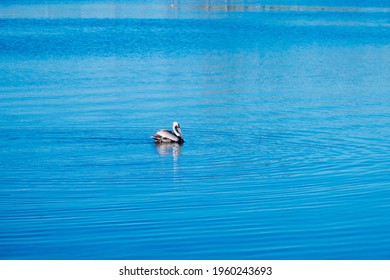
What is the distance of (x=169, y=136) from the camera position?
64.9ft

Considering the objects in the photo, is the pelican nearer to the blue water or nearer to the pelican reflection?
the pelican reflection

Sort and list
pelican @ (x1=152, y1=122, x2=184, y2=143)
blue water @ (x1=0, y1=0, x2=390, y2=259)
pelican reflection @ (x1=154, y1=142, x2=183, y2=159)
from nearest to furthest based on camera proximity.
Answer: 1. blue water @ (x1=0, y1=0, x2=390, y2=259)
2. pelican reflection @ (x1=154, y1=142, x2=183, y2=159)
3. pelican @ (x1=152, y1=122, x2=184, y2=143)

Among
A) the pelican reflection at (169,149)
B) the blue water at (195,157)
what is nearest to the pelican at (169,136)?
the pelican reflection at (169,149)

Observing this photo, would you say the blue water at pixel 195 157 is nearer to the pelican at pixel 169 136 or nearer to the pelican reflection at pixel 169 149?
the pelican reflection at pixel 169 149

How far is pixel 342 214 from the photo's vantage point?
45.6 feet

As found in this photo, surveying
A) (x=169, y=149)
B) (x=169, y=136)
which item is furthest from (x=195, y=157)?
(x=169, y=136)

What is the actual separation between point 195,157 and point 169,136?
1.40 meters

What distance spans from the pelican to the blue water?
20cm

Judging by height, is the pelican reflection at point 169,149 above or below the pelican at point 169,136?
below

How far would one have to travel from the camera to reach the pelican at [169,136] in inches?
780

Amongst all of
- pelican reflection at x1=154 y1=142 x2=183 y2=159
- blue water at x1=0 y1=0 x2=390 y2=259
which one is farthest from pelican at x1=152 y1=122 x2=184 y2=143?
blue water at x1=0 y1=0 x2=390 y2=259

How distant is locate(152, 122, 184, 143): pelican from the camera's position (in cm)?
1981

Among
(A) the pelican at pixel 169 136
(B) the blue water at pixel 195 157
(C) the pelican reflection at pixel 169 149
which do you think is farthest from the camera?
(A) the pelican at pixel 169 136

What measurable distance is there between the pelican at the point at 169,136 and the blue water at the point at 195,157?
201 millimetres
